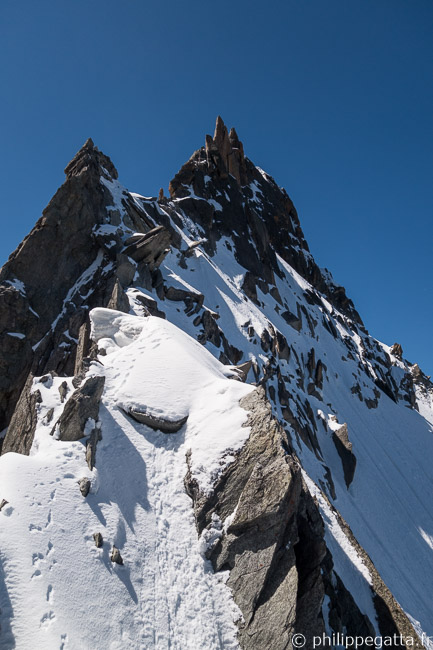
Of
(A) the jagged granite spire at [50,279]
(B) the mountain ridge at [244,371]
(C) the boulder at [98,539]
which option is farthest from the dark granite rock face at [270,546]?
(A) the jagged granite spire at [50,279]

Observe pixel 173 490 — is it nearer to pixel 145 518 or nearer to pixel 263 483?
pixel 145 518

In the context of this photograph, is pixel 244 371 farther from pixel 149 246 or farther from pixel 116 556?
pixel 149 246

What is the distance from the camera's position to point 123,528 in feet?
33.9

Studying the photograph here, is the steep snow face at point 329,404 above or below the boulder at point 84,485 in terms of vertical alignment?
above

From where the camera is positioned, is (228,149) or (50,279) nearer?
(50,279)

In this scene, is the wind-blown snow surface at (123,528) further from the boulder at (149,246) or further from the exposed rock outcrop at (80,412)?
the boulder at (149,246)

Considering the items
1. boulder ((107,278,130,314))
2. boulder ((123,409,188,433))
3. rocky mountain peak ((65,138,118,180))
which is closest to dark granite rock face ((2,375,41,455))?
boulder ((123,409,188,433))

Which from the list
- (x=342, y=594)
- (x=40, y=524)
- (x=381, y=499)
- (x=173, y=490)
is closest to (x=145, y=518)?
(x=173, y=490)

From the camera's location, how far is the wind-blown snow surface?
8.10m

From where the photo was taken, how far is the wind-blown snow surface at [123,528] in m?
8.10

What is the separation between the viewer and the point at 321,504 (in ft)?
55.6

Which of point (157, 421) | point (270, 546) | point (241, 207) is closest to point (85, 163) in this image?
point (157, 421)

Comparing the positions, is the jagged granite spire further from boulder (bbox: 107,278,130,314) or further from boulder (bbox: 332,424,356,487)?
boulder (bbox: 332,424,356,487)

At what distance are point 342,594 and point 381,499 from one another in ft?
109
